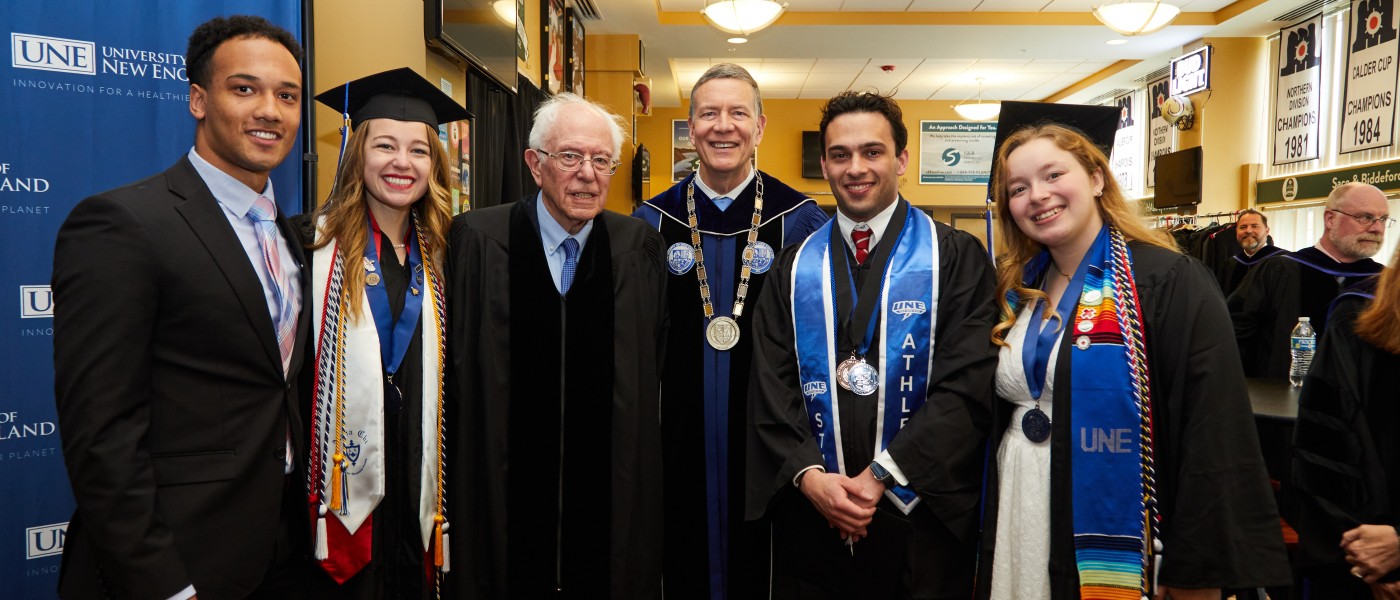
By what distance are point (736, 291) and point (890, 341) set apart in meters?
0.68

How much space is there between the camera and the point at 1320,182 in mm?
9477

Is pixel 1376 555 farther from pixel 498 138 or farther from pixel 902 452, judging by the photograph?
pixel 498 138

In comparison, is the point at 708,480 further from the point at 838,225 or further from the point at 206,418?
the point at 206,418

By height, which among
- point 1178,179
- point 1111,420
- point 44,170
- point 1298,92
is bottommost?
point 1111,420

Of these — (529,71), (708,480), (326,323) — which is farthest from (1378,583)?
(529,71)

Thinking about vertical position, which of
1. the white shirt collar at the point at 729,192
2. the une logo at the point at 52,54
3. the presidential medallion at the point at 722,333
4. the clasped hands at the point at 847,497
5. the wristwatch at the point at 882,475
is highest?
the une logo at the point at 52,54

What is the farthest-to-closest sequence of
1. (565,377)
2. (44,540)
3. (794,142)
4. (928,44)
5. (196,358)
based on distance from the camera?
(794,142), (928,44), (565,377), (44,540), (196,358)

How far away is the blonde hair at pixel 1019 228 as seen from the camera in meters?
A: 2.11

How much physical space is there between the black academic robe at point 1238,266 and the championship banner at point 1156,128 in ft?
13.6

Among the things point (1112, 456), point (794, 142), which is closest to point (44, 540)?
point (1112, 456)

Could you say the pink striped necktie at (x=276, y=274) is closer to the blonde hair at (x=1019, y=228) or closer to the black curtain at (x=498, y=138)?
the blonde hair at (x=1019, y=228)

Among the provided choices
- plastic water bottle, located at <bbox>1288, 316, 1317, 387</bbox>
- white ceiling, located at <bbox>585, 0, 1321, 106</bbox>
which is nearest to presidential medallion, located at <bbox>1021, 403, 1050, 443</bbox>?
plastic water bottle, located at <bbox>1288, 316, 1317, 387</bbox>

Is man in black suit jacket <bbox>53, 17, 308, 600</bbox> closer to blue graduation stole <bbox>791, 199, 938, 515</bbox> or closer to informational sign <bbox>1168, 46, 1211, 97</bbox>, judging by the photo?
blue graduation stole <bbox>791, 199, 938, 515</bbox>

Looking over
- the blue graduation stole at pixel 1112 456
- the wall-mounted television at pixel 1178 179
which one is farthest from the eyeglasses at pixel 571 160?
the wall-mounted television at pixel 1178 179
